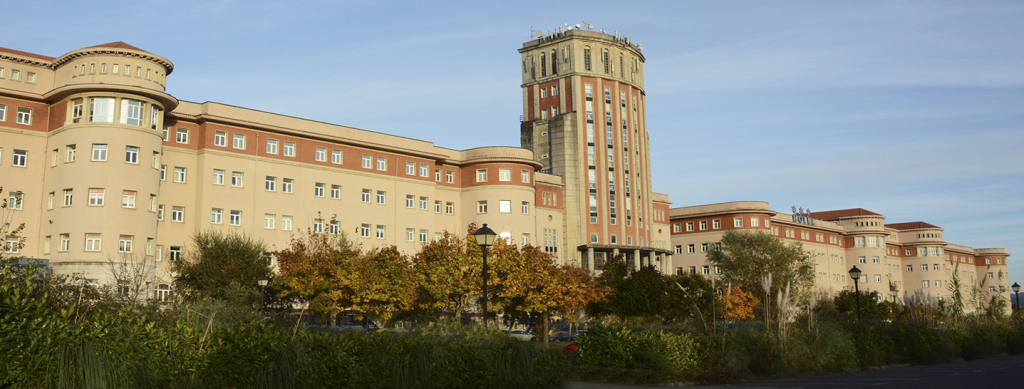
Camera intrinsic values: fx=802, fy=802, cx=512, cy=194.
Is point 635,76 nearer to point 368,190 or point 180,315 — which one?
point 368,190

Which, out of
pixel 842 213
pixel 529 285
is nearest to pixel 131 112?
pixel 529 285

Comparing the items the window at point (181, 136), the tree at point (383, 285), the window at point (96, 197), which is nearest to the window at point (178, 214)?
the window at point (181, 136)

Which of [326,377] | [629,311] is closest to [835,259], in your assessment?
[629,311]

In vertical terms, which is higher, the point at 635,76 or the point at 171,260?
the point at 635,76

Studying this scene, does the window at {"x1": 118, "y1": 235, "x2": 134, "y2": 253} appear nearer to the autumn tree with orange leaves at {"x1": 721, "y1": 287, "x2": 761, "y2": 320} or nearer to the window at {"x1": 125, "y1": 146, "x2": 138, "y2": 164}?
the window at {"x1": 125, "y1": 146, "x2": 138, "y2": 164}

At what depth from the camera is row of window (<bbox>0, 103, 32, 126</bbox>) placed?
4717cm

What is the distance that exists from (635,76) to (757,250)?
23.5m

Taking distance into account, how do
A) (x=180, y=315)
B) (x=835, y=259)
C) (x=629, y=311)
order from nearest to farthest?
(x=180, y=315)
(x=629, y=311)
(x=835, y=259)

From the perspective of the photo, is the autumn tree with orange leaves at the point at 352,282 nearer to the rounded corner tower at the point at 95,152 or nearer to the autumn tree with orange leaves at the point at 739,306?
the rounded corner tower at the point at 95,152

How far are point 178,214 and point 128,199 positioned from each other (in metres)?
5.25

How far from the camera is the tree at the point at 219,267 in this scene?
147 ft

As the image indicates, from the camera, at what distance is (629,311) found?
48562mm

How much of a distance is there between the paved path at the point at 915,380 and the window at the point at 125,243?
113ft

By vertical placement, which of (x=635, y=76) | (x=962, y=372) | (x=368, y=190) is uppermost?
(x=635, y=76)
